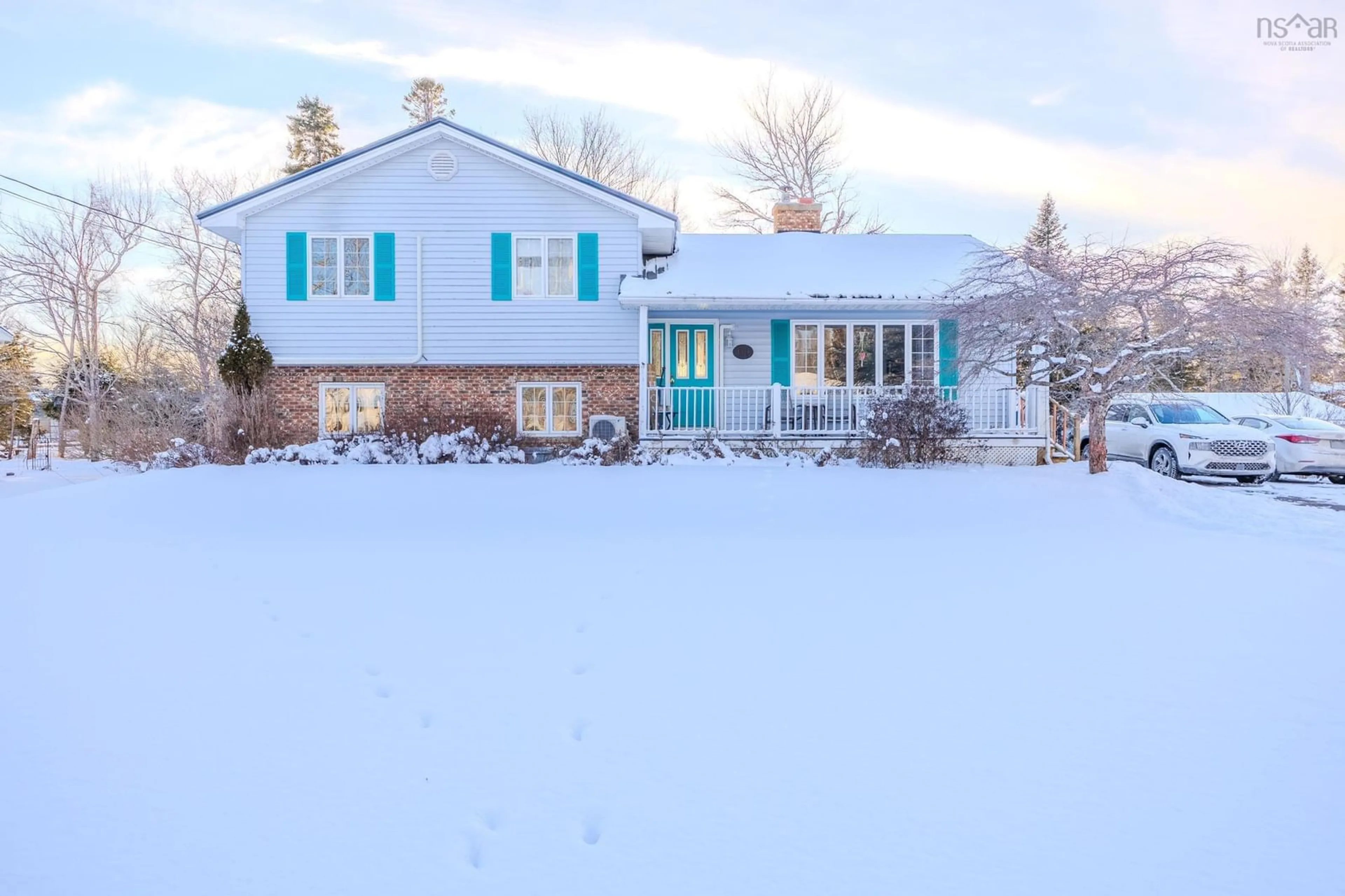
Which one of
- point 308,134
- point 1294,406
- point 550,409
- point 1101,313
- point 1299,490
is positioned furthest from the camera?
point 308,134

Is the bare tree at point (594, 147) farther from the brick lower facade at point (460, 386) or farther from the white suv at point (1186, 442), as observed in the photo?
the white suv at point (1186, 442)

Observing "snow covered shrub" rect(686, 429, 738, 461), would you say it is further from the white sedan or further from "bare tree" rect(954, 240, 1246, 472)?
the white sedan

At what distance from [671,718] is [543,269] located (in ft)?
44.8

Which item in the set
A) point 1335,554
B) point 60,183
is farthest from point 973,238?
point 60,183

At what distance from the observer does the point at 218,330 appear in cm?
3109

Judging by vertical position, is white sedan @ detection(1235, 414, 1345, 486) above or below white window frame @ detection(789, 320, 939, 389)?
below

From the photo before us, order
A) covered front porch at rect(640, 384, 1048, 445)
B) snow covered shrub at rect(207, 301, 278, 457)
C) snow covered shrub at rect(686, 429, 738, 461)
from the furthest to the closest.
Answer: snow covered shrub at rect(207, 301, 278, 457), covered front porch at rect(640, 384, 1048, 445), snow covered shrub at rect(686, 429, 738, 461)

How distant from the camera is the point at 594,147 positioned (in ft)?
109

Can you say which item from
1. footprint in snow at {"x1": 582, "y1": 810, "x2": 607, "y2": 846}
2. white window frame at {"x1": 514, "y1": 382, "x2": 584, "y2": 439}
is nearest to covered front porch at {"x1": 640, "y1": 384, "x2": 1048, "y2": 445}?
white window frame at {"x1": 514, "y1": 382, "x2": 584, "y2": 439}

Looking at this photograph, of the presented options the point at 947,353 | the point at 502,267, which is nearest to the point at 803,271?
the point at 947,353

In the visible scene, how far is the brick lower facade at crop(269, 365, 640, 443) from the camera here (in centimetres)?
1625

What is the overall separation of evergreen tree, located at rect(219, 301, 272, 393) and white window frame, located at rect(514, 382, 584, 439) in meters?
4.79

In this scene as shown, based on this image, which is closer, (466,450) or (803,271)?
(466,450)

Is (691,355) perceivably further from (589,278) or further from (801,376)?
(589,278)
